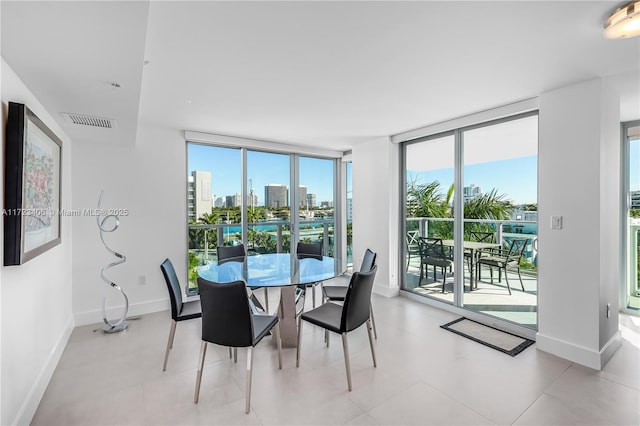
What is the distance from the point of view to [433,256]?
168 inches

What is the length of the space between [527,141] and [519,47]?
1.60m

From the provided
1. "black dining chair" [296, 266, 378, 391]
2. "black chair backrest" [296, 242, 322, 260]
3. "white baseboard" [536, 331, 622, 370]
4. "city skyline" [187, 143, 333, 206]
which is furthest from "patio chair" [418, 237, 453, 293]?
"city skyline" [187, 143, 333, 206]

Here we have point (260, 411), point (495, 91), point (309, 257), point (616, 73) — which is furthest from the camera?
point (309, 257)

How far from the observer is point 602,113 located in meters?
2.52

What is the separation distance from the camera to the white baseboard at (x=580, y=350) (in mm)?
2529

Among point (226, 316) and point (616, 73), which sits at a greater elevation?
point (616, 73)

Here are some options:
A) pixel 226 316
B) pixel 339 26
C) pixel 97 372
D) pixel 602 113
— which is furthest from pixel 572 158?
pixel 97 372

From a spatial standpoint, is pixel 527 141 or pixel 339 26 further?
pixel 527 141

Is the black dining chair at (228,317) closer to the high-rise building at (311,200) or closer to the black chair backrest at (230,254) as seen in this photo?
the black chair backrest at (230,254)

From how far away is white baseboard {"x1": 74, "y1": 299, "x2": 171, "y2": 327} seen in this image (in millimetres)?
3486

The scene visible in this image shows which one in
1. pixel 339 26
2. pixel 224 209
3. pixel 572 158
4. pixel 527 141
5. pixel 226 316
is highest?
pixel 339 26

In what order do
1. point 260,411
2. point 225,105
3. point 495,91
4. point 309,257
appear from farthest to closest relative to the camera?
point 309,257
point 225,105
point 495,91
point 260,411

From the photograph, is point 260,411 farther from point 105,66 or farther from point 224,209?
point 224,209

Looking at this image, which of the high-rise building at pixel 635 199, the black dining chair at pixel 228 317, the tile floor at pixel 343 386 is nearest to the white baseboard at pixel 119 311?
the tile floor at pixel 343 386
